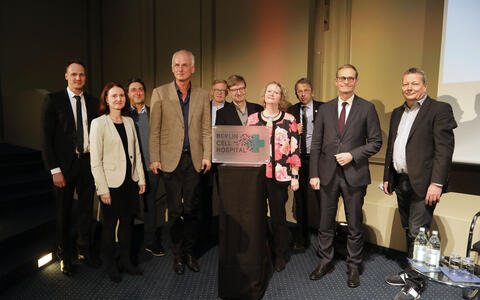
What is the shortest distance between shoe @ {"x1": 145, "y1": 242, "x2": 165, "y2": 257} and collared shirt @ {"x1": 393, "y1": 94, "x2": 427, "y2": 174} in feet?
7.10

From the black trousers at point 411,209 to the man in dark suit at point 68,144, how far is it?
8.04 ft

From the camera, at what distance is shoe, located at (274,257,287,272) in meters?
2.73

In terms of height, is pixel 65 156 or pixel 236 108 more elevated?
pixel 236 108

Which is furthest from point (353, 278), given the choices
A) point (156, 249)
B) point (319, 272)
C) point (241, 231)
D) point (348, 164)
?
point (156, 249)

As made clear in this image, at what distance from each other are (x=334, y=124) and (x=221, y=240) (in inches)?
46.7

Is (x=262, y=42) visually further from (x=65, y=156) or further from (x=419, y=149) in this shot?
(x=65, y=156)

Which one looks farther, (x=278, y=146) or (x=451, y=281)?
(x=278, y=146)

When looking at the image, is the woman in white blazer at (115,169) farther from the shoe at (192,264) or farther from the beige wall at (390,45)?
the beige wall at (390,45)

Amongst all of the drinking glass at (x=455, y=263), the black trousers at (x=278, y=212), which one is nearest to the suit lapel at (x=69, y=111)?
the black trousers at (x=278, y=212)

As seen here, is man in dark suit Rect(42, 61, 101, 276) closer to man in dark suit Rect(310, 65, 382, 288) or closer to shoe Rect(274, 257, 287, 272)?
shoe Rect(274, 257, 287, 272)

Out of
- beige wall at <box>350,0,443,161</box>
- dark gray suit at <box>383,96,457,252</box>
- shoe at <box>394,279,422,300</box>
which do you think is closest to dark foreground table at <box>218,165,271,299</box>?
shoe at <box>394,279,422,300</box>

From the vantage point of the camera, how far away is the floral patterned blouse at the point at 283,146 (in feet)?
8.56

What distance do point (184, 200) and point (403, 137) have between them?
1755 mm

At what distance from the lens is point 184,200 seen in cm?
268
